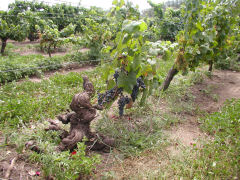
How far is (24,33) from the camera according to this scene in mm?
9773

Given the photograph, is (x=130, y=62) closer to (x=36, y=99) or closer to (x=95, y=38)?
(x=36, y=99)

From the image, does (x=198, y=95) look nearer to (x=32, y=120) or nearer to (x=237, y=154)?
(x=237, y=154)

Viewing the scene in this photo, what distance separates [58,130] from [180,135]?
5.34ft

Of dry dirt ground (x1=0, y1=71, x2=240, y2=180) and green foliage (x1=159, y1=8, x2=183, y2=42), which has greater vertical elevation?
green foliage (x1=159, y1=8, x2=183, y2=42)

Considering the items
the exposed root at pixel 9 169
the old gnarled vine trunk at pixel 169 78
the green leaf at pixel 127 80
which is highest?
the green leaf at pixel 127 80

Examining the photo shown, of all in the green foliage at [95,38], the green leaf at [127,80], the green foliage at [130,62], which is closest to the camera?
the green foliage at [130,62]

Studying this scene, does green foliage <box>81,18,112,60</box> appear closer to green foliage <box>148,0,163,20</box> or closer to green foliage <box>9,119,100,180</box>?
green foliage <box>9,119,100,180</box>

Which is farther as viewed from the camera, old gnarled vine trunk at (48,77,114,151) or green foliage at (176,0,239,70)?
green foliage at (176,0,239,70)

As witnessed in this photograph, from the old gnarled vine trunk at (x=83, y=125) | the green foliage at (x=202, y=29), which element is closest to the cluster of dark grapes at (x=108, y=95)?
the old gnarled vine trunk at (x=83, y=125)

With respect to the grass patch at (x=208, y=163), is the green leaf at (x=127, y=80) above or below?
above

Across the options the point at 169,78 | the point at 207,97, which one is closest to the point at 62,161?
the point at 169,78

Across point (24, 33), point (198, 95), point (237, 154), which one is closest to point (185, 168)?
point (237, 154)

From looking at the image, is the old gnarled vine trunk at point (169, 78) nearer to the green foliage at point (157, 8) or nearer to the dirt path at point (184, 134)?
the dirt path at point (184, 134)

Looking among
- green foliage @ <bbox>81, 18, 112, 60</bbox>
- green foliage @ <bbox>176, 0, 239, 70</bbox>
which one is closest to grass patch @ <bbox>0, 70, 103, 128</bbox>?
green foliage @ <bbox>176, 0, 239, 70</bbox>
